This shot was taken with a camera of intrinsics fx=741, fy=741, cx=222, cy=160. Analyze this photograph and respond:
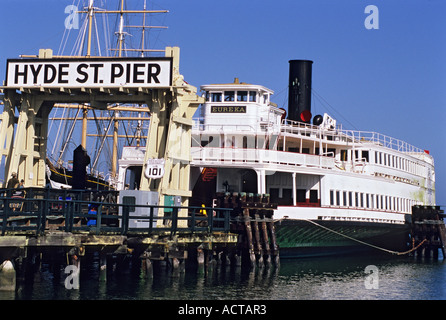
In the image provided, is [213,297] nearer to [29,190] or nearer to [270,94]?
[29,190]

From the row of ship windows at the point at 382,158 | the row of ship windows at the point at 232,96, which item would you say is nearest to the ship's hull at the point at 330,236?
the row of ship windows at the point at 382,158

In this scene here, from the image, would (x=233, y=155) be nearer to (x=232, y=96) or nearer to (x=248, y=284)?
(x=232, y=96)

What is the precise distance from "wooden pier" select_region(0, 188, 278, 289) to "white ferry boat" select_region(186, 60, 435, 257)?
319 cm

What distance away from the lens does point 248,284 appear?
30.5 meters

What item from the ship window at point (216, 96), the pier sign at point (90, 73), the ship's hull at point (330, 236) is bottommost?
the ship's hull at point (330, 236)

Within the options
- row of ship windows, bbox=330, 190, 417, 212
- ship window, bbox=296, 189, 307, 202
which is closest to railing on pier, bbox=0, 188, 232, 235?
ship window, bbox=296, 189, 307, 202

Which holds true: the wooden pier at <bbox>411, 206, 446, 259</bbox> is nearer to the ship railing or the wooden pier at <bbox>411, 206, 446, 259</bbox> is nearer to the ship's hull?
the ship's hull

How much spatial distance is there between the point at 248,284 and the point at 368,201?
20852mm

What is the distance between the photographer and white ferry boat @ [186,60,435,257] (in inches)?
1618

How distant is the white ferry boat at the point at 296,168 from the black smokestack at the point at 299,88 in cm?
7

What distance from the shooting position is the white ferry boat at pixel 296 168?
135ft

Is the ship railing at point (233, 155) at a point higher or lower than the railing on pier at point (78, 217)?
higher

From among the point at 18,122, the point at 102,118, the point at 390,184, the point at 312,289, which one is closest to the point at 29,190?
the point at 18,122

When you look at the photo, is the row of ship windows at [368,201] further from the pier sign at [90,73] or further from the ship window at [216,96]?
the pier sign at [90,73]
